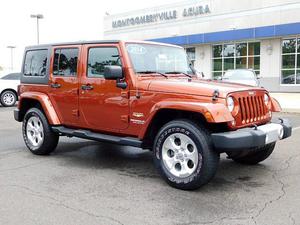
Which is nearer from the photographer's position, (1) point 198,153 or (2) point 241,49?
(1) point 198,153

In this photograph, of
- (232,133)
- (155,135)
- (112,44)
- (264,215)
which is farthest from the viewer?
(112,44)

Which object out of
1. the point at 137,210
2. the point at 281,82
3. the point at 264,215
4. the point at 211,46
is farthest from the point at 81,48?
the point at 211,46

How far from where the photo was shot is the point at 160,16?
32938 mm

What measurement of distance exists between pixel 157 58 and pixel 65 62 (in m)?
1.58

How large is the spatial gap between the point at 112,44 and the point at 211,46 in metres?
24.3

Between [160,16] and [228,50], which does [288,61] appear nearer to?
[228,50]

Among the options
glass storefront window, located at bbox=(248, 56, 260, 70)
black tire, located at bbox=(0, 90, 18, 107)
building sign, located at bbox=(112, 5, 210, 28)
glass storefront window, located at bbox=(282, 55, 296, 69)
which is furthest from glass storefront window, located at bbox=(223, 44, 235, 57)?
black tire, located at bbox=(0, 90, 18, 107)

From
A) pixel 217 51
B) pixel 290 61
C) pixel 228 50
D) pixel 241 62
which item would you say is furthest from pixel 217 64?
pixel 290 61

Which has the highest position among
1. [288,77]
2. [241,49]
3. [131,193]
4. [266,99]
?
[241,49]

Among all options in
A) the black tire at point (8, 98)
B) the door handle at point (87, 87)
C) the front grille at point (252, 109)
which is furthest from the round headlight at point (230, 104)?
the black tire at point (8, 98)

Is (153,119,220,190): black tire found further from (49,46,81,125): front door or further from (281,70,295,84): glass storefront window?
(281,70,295,84): glass storefront window

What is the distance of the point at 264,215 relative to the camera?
416 centimetres

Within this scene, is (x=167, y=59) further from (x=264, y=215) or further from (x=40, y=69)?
(x=264, y=215)

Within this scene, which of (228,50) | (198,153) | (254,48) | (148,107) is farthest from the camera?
(228,50)
